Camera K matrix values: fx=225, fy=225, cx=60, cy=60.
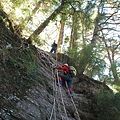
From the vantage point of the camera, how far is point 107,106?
837 centimetres

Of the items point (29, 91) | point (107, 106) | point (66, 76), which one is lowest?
point (29, 91)

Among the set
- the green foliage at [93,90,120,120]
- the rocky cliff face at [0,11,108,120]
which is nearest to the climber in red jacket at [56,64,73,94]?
the rocky cliff face at [0,11,108,120]

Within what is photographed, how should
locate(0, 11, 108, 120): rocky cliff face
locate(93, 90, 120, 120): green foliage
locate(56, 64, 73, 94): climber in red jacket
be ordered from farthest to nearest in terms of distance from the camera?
1. locate(56, 64, 73, 94): climber in red jacket
2. locate(93, 90, 120, 120): green foliage
3. locate(0, 11, 108, 120): rocky cliff face

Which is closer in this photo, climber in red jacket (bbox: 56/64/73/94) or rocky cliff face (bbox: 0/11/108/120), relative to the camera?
rocky cliff face (bbox: 0/11/108/120)

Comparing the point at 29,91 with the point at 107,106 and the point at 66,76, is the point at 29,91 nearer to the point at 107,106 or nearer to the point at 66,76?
the point at 66,76

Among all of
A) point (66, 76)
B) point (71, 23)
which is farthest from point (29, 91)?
point (71, 23)

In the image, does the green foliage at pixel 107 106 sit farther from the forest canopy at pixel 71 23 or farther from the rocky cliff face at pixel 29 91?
the forest canopy at pixel 71 23

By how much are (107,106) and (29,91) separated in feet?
11.4

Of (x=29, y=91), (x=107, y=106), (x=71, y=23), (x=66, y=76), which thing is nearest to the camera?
(x=29, y=91)

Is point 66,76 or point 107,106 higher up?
point 66,76

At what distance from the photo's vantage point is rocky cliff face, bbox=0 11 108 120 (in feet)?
17.3

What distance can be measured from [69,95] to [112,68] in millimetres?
3713

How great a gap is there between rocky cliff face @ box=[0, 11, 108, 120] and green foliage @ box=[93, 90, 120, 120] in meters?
0.37

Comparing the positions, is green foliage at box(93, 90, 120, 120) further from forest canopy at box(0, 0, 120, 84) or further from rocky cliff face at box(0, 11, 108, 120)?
forest canopy at box(0, 0, 120, 84)
